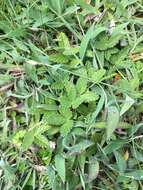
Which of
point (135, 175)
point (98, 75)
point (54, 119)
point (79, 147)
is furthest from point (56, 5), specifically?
point (135, 175)

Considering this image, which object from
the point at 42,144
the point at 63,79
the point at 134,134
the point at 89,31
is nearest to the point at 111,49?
the point at 89,31

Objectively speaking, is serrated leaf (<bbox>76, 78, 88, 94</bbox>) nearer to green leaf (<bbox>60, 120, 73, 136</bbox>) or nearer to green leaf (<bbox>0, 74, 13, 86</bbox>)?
green leaf (<bbox>60, 120, 73, 136</bbox>)

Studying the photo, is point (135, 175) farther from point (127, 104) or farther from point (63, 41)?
point (63, 41)

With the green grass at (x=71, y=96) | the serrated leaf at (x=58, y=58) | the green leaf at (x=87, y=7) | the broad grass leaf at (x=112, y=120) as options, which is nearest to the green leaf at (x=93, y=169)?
the green grass at (x=71, y=96)

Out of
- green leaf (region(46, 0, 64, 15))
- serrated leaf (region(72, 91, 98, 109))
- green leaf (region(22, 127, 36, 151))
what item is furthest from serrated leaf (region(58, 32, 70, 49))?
green leaf (region(22, 127, 36, 151))

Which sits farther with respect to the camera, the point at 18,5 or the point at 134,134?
the point at 18,5

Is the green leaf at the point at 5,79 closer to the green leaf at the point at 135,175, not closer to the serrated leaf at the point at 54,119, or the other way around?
the serrated leaf at the point at 54,119

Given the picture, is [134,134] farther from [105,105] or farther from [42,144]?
[42,144]

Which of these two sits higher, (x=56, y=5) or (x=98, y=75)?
(x=56, y=5)
